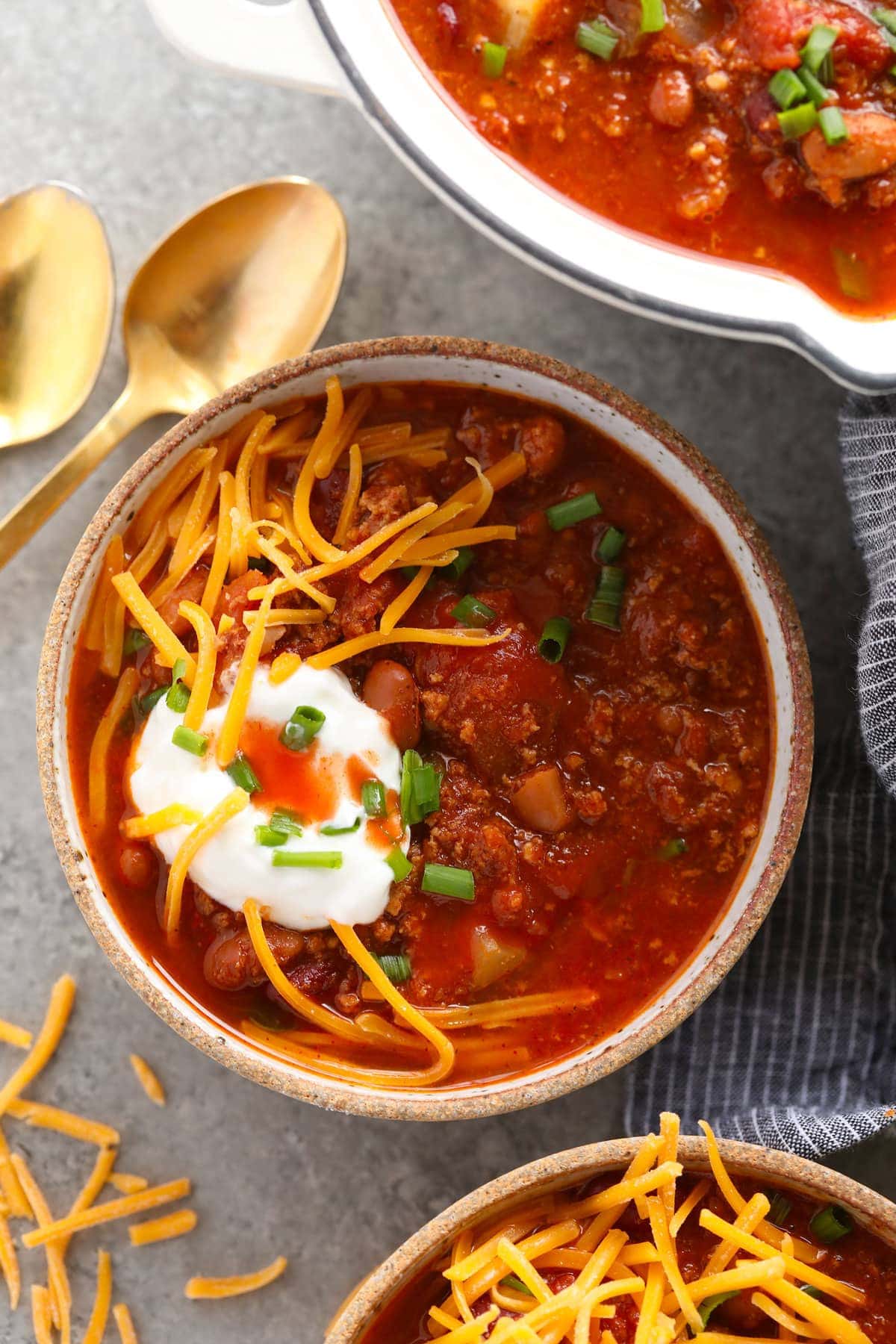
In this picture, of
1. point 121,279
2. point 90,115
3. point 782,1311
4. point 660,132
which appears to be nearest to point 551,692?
point 660,132

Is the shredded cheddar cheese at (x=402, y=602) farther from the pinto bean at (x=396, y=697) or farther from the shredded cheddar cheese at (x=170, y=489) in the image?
the shredded cheddar cheese at (x=170, y=489)

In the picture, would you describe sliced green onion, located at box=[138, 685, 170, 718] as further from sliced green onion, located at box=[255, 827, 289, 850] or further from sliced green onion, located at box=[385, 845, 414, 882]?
sliced green onion, located at box=[385, 845, 414, 882]

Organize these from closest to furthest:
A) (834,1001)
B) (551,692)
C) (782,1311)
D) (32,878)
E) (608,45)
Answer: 1. (608,45)
2. (782,1311)
3. (551,692)
4. (834,1001)
5. (32,878)

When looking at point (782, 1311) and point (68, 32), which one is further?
point (68, 32)

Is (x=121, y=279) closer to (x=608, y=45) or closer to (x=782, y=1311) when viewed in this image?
(x=608, y=45)

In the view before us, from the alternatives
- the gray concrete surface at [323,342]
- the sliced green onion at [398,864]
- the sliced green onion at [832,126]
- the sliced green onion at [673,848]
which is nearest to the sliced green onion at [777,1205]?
the gray concrete surface at [323,342]

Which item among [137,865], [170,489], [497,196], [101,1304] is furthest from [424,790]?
[101,1304]

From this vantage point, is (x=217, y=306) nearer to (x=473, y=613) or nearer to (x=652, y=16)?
(x=473, y=613)
